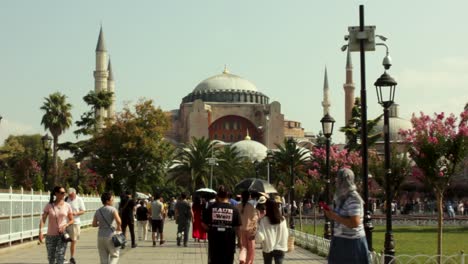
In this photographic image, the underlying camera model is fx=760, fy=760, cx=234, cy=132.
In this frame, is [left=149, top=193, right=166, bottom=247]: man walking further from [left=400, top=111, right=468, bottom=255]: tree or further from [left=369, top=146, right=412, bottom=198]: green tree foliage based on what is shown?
[left=369, top=146, right=412, bottom=198]: green tree foliage

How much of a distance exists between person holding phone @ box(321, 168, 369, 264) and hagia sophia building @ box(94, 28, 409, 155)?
89.8 metres

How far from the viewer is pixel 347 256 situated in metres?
6.44

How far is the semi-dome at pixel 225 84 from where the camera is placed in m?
118

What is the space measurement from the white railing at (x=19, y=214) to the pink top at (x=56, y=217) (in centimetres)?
617

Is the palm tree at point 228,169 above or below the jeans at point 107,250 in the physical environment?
above

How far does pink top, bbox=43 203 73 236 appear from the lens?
10.2 m

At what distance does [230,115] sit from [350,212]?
10720 centimetres

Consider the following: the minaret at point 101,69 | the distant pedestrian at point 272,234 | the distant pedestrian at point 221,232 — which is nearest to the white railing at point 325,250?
the distant pedestrian at point 272,234

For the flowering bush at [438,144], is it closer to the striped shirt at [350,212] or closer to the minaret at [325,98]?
the striped shirt at [350,212]

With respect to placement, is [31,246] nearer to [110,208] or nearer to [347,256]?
[110,208]

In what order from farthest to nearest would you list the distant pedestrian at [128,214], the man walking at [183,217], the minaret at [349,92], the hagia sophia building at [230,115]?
the hagia sophia building at [230,115] → the minaret at [349,92] → the man walking at [183,217] → the distant pedestrian at [128,214]

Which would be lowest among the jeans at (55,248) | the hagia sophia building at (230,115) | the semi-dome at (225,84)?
the jeans at (55,248)

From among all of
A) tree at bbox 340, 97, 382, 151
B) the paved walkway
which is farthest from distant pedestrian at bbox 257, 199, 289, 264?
tree at bbox 340, 97, 382, 151

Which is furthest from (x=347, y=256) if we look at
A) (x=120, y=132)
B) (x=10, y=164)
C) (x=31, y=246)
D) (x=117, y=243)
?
(x=10, y=164)
